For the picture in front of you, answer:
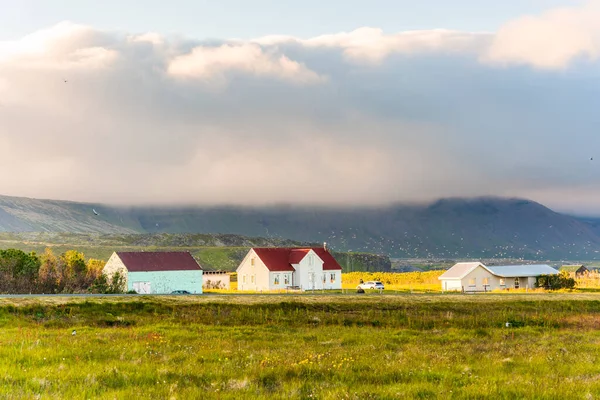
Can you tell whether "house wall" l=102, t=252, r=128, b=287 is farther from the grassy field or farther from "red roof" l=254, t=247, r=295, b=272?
the grassy field

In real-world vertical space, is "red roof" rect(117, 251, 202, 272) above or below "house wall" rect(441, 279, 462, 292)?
above

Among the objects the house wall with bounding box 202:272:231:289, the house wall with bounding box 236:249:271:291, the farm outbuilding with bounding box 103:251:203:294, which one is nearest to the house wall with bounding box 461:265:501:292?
the house wall with bounding box 236:249:271:291

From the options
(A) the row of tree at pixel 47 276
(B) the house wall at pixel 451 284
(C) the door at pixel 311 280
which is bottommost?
(B) the house wall at pixel 451 284

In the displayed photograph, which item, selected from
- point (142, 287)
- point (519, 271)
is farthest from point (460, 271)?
point (142, 287)

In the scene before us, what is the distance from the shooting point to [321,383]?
15648 millimetres

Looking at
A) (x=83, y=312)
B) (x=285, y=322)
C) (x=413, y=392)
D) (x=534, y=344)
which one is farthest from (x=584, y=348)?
(x=83, y=312)

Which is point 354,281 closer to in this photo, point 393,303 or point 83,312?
point 393,303

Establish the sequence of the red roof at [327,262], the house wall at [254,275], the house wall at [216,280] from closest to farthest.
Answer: the house wall at [254,275] < the red roof at [327,262] < the house wall at [216,280]

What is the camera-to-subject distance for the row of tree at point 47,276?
8750 centimetres

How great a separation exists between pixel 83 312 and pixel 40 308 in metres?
3.39

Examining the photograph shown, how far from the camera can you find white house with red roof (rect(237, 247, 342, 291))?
11962cm

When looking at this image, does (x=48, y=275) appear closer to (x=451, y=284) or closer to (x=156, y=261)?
(x=156, y=261)

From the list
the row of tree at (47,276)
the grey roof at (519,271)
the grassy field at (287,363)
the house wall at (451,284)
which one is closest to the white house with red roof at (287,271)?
the house wall at (451,284)

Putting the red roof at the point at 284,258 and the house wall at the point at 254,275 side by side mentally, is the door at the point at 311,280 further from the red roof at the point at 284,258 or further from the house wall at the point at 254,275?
the house wall at the point at 254,275
